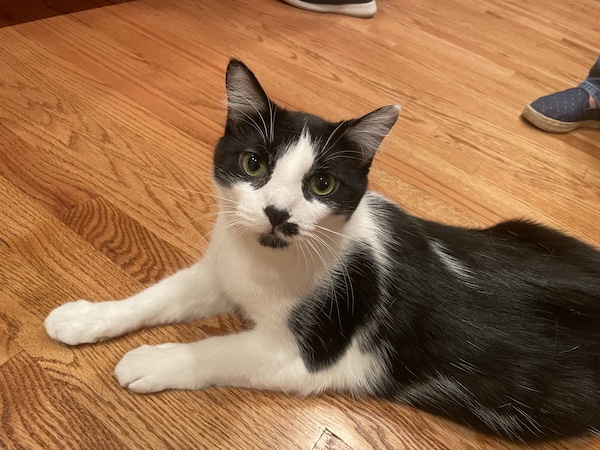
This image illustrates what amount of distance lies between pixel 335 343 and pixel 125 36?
1.58m

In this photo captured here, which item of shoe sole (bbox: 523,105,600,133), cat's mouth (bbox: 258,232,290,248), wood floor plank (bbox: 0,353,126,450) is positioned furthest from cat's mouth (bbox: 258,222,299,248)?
shoe sole (bbox: 523,105,600,133)

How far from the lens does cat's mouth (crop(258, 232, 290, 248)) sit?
870mm

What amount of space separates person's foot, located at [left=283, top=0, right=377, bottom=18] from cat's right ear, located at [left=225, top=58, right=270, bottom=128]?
1.65m

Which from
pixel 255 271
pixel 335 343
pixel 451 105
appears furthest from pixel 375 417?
pixel 451 105

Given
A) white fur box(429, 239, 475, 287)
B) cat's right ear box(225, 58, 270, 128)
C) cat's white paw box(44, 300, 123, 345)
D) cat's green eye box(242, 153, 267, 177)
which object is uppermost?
cat's right ear box(225, 58, 270, 128)

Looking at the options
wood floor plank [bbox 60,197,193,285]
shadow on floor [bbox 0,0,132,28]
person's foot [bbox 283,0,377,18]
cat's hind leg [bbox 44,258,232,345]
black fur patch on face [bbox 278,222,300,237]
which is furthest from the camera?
person's foot [bbox 283,0,377,18]

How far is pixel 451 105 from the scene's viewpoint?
201 cm

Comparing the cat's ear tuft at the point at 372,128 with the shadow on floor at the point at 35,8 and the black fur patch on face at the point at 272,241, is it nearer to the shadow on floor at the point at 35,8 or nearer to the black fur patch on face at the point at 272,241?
the black fur patch on face at the point at 272,241

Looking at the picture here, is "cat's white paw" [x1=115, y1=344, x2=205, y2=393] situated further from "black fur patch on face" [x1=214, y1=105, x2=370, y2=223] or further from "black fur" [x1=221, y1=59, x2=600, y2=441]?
"black fur patch on face" [x1=214, y1=105, x2=370, y2=223]

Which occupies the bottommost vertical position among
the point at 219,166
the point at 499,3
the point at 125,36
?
the point at 125,36

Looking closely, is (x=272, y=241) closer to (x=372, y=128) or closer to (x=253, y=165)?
(x=253, y=165)

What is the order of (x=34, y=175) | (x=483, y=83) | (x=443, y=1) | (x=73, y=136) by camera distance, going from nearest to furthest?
(x=34, y=175), (x=73, y=136), (x=483, y=83), (x=443, y=1)

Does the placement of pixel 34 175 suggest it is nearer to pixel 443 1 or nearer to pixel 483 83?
pixel 483 83

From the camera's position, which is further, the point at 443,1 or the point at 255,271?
the point at 443,1
